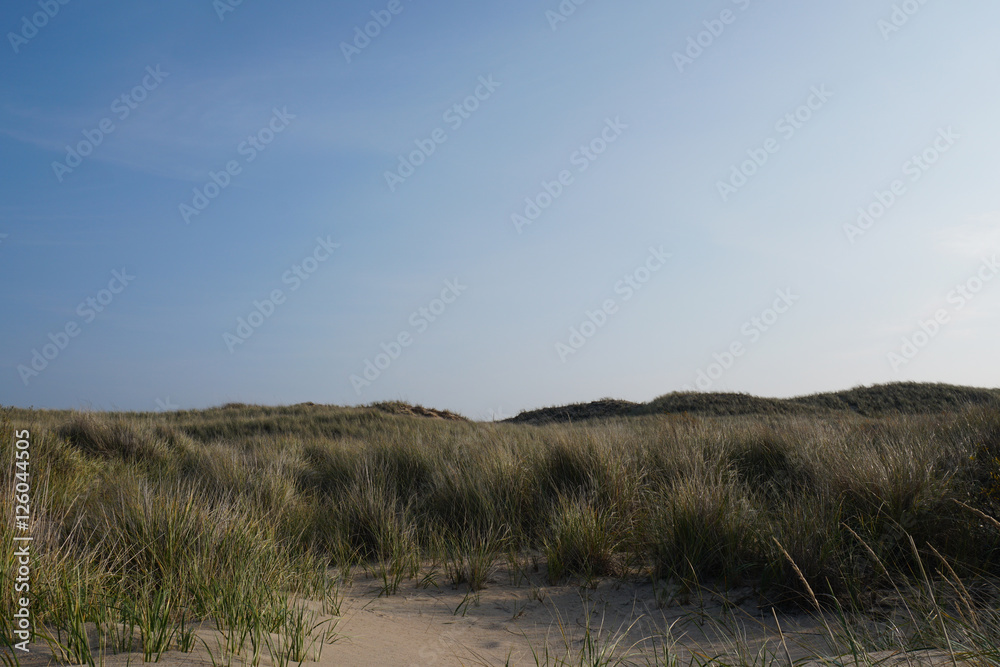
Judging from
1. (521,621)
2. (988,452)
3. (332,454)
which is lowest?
(521,621)

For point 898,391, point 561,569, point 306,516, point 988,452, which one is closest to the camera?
point 561,569

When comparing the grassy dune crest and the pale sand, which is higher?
the grassy dune crest

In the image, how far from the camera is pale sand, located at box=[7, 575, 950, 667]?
9.61 ft

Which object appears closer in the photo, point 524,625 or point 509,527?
point 524,625

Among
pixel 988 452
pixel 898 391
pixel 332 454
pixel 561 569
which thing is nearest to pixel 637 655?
pixel 561 569

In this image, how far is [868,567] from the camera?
3906mm

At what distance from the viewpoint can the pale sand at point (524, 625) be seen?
293 centimetres

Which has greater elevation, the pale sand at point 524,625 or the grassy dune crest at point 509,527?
the grassy dune crest at point 509,527

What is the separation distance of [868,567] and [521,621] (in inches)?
90.0

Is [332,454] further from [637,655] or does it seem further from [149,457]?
[637,655]

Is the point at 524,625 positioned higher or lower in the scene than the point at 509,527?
lower

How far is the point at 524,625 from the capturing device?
3.69 m

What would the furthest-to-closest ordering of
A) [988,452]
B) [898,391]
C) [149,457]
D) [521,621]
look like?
[898,391] → [149,457] → [988,452] → [521,621]

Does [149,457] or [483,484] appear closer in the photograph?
[483,484]
